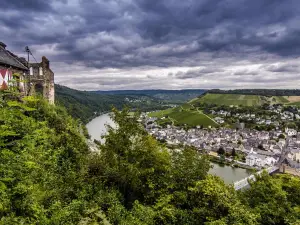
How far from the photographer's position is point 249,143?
86500 mm

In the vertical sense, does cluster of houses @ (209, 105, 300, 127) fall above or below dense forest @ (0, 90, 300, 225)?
below

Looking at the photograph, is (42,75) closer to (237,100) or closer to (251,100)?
(237,100)

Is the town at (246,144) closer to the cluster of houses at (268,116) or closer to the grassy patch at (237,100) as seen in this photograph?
the cluster of houses at (268,116)

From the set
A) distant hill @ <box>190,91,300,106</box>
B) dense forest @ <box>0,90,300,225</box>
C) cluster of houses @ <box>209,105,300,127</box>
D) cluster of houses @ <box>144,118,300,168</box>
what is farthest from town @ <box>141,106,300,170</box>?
distant hill @ <box>190,91,300,106</box>

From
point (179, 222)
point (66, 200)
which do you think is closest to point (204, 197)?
point (179, 222)

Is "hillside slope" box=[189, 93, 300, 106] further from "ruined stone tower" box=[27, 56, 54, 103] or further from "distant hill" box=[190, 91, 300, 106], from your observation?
"ruined stone tower" box=[27, 56, 54, 103]

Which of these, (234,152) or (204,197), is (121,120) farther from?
(234,152)

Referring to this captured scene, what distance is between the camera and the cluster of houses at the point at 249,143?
214 ft

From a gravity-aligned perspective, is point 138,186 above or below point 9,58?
below

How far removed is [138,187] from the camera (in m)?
12.8

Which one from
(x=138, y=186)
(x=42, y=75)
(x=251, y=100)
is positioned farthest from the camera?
(x=251, y=100)

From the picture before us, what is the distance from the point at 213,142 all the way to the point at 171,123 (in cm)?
4208

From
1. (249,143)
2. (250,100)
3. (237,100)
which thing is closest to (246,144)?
(249,143)

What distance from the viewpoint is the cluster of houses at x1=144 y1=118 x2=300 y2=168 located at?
65.3 meters
